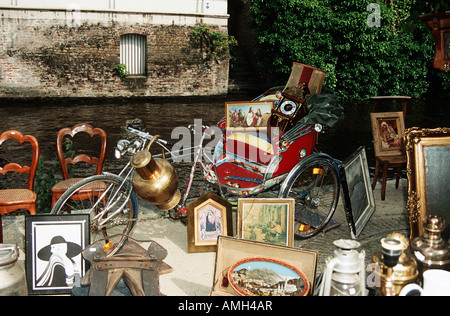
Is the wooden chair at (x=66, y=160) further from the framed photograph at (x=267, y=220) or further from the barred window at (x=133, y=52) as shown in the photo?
the barred window at (x=133, y=52)

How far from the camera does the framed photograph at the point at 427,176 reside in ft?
13.3

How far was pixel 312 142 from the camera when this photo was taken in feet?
17.4

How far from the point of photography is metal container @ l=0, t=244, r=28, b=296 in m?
3.12

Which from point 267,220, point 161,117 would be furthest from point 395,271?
point 161,117

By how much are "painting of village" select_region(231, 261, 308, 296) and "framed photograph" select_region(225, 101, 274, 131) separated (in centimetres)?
219

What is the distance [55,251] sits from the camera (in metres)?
3.83

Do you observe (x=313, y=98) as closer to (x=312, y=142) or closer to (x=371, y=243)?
(x=312, y=142)

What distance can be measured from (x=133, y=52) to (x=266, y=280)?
1375cm

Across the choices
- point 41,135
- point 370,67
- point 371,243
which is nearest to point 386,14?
point 370,67

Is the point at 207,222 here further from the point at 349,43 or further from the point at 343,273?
the point at 349,43

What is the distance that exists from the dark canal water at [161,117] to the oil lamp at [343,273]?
6.07 metres

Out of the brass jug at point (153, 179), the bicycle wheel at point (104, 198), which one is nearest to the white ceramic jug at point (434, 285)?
the brass jug at point (153, 179)

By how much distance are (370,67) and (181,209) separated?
43.4 ft

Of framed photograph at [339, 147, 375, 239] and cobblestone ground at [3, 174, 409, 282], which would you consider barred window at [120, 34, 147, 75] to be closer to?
cobblestone ground at [3, 174, 409, 282]
